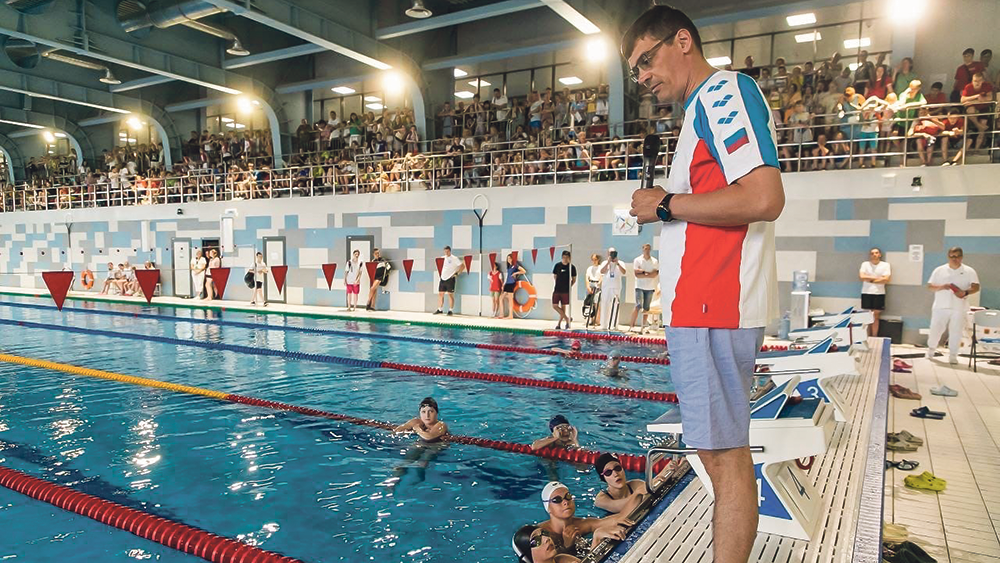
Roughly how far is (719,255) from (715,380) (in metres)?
0.27

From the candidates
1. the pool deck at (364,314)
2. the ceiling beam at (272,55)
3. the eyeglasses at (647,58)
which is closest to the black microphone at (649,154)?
the eyeglasses at (647,58)

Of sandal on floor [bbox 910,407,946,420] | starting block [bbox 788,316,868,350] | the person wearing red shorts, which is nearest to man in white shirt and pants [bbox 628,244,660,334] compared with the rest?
the person wearing red shorts

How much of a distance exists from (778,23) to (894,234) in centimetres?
542

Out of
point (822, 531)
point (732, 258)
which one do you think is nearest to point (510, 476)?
point (822, 531)

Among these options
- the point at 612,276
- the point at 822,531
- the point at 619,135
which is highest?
the point at 619,135

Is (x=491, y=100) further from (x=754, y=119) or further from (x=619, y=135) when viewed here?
(x=754, y=119)

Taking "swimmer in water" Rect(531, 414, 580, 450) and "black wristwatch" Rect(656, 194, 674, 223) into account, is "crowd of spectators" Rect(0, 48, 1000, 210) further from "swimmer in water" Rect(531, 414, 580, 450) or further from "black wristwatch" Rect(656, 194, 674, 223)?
"black wristwatch" Rect(656, 194, 674, 223)

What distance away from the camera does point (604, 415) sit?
542 centimetres

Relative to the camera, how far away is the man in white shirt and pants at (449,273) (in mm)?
12320

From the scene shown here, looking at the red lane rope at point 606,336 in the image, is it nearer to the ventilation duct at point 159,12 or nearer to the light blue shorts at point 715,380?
the light blue shorts at point 715,380

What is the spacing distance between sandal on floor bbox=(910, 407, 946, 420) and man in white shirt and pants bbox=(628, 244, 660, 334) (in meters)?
5.10

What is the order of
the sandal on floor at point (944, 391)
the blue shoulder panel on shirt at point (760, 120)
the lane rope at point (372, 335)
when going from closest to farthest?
the blue shoulder panel on shirt at point (760, 120) → the sandal on floor at point (944, 391) → the lane rope at point (372, 335)

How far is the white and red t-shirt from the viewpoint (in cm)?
131

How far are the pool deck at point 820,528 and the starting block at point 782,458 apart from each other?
52 mm
